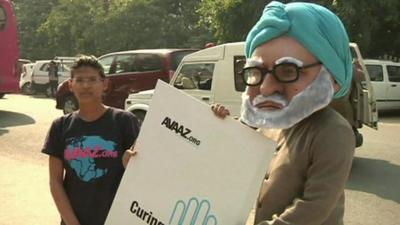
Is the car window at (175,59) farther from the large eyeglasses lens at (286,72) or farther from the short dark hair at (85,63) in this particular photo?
the large eyeglasses lens at (286,72)

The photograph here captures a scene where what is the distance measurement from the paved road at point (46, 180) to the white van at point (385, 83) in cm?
312

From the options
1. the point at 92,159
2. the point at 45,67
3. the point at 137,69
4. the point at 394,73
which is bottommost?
the point at 45,67

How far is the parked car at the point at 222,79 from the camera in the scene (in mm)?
8109

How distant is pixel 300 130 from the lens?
6.18 feet

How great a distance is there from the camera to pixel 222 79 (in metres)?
8.60

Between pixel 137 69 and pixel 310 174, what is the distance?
1094 centimetres

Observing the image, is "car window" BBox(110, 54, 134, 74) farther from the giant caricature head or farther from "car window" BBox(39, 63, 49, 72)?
"car window" BBox(39, 63, 49, 72)

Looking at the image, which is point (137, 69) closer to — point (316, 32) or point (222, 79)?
point (222, 79)

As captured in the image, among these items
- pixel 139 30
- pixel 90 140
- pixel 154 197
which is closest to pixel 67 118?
pixel 90 140

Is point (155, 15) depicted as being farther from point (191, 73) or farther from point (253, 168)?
point (253, 168)

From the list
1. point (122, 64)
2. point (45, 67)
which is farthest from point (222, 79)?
point (45, 67)

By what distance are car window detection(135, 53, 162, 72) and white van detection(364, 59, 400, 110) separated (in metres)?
6.36

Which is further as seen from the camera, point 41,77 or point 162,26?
point 162,26

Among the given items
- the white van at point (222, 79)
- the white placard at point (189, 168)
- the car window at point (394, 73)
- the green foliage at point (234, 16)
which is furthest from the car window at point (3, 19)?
the white placard at point (189, 168)
